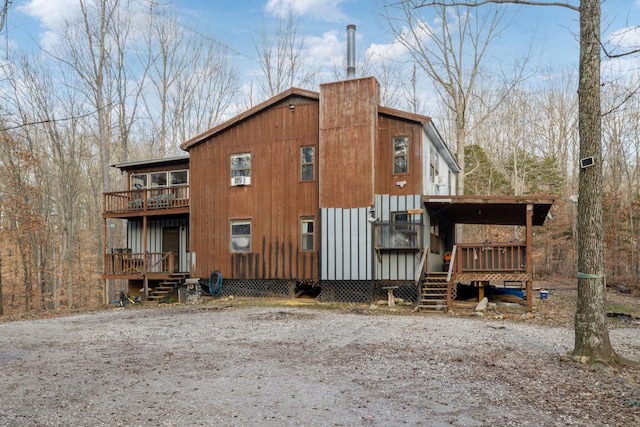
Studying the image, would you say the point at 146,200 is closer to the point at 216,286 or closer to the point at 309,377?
the point at 216,286

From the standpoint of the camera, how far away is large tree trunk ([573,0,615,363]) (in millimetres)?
6891

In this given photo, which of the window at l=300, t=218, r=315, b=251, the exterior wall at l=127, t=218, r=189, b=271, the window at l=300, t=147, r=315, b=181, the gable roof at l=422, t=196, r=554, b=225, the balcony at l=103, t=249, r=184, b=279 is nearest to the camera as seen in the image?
the gable roof at l=422, t=196, r=554, b=225

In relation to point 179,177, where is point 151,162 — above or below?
above

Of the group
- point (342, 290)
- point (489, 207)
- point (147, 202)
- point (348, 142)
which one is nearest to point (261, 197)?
point (348, 142)

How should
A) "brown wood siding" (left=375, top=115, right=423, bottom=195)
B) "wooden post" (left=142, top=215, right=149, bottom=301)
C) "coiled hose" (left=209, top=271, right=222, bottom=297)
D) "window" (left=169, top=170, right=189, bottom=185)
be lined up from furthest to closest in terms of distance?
"window" (left=169, top=170, right=189, bottom=185)
"wooden post" (left=142, top=215, right=149, bottom=301)
"coiled hose" (left=209, top=271, right=222, bottom=297)
"brown wood siding" (left=375, top=115, right=423, bottom=195)

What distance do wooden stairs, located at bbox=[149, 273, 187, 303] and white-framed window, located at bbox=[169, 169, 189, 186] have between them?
3.88m

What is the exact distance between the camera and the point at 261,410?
16.1 ft

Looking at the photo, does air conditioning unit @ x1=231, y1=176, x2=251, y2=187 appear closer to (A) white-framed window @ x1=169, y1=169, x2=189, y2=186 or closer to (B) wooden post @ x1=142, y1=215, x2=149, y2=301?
(A) white-framed window @ x1=169, y1=169, x2=189, y2=186

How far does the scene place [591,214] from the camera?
6988mm

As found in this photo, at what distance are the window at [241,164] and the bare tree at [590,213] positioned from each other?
11.4 metres

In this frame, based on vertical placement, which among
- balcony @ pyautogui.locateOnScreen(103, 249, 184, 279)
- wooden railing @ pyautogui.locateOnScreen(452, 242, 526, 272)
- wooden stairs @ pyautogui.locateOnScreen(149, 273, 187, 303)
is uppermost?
wooden railing @ pyautogui.locateOnScreen(452, 242, 526, 272)

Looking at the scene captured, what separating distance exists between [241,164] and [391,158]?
5.30 m

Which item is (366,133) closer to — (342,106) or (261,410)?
(342,106)

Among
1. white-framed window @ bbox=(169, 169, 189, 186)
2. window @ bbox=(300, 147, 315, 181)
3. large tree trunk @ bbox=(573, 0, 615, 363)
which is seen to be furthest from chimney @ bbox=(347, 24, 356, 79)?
large tree trunk @ bbox=(573, 0, 615, 363)
